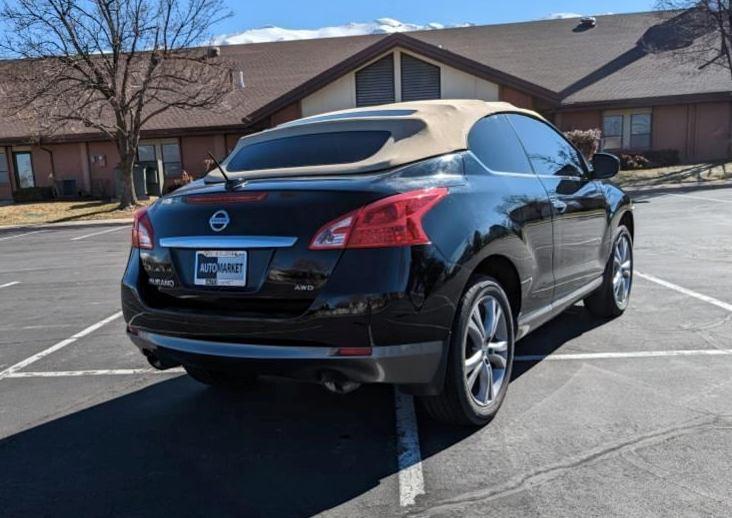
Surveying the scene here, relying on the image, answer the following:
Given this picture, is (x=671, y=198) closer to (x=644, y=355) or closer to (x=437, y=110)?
A: (x=644, y=355)

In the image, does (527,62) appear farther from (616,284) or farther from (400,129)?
(400,129)

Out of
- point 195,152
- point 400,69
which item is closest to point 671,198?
point 400,69

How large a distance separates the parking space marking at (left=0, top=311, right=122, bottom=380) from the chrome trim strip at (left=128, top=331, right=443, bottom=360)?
2.48 meters

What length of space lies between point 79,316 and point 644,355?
5.50m

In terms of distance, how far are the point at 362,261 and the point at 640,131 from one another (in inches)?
1087

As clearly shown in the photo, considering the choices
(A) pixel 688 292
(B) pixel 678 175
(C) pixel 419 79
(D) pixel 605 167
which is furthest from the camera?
(C) pixel 419 79

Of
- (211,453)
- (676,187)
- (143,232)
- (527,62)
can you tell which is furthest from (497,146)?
(527,62)

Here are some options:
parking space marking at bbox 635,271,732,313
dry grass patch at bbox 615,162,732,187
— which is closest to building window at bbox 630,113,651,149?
dry grass patch at bbox 615,162,732,187

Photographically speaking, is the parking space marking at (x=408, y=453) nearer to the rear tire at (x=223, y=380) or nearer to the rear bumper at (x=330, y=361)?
the rear bumper at (x=330, y=361)

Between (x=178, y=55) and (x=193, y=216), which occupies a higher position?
(x=178, y=55)

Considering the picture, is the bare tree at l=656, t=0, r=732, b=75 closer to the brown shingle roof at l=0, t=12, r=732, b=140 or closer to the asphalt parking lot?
A: the brown shingle roof at l=0, t=12, r=732, b=140

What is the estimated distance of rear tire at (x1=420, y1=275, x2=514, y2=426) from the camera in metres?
3.39

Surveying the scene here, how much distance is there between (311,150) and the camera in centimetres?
406

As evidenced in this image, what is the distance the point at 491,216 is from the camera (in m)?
3.65
